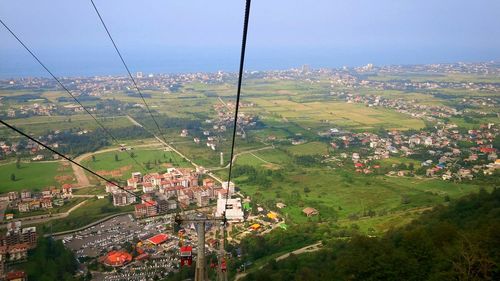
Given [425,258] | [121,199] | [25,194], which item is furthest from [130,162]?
[425,258]

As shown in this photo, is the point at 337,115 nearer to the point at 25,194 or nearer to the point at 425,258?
the point at 25,194

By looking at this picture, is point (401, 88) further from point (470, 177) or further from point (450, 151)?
point (470, 177)

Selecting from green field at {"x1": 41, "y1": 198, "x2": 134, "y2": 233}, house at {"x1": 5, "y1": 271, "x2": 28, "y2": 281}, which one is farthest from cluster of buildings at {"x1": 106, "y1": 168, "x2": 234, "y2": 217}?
house at {"x1": 5, "y1": 271, "x2": 28, "y2": 281}

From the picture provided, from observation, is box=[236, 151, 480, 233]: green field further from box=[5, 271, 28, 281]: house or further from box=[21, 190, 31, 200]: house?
box=[21, 190, 31, 200]: house

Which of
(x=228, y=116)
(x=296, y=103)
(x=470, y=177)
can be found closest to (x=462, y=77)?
(x=296, y=103)

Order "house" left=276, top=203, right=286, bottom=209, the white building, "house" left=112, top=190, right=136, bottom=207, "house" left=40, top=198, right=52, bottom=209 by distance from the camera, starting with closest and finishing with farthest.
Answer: the white building
"house" left=40, top=198, right=52, bottom=209
"house" left=276, top=203, right=286, bottom=209
"house" left=112, top=190, right=136, bottom=207

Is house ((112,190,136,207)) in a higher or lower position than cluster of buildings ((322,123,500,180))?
lower
